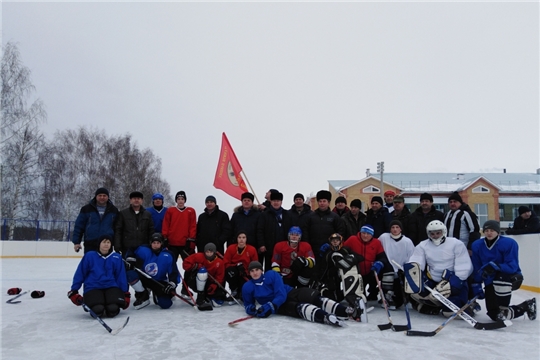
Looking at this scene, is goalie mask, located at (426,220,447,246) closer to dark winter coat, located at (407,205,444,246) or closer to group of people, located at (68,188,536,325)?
group of people, located at (68,188,536,325)

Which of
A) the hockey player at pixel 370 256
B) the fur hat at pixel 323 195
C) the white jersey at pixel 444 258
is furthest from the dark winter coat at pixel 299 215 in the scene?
the white jersey at pixel 444 258

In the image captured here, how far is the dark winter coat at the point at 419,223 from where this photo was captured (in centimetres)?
541

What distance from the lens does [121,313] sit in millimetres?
4496

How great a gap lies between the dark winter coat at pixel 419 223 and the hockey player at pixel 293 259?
1514mm

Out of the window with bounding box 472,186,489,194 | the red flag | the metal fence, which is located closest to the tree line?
the metal fence

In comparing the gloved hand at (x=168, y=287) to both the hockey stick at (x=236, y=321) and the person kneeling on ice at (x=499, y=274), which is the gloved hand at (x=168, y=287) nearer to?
the hockey stick at (x=236, y=321)

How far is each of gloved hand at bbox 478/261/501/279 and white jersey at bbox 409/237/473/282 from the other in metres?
0.17

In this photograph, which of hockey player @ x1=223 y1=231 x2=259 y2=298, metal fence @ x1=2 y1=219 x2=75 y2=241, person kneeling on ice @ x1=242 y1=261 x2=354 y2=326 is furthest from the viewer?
metal fence @ x1=2 y1=219 x2=75 y2=241

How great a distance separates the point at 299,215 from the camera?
18.7 feet

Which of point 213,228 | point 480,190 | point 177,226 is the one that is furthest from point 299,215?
point 480,190

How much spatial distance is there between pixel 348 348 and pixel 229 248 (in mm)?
2445

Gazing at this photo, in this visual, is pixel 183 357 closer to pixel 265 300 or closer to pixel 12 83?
pixel 265 300

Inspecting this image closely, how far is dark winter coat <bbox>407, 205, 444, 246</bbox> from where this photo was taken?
17.7 ft

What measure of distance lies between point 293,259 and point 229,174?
335 cm
